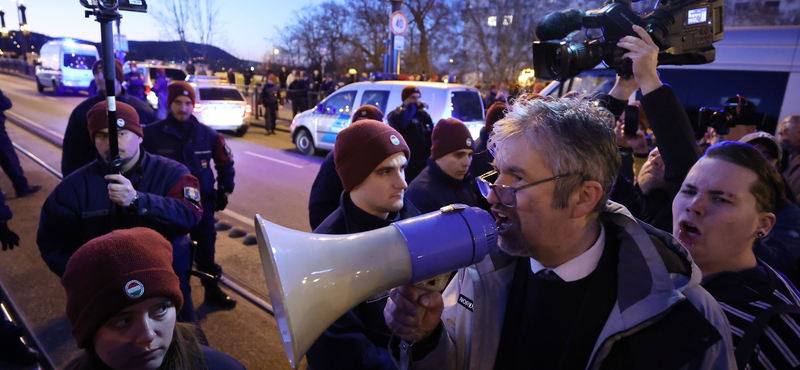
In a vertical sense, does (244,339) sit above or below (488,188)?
below

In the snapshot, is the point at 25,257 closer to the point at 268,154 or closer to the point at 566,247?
the point at 566,247

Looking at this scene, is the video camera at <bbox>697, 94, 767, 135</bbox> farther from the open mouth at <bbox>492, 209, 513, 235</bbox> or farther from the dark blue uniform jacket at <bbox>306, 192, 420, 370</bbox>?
the dark blue uniform jacket at <bbox>306, 192, 420, 370</bbox>

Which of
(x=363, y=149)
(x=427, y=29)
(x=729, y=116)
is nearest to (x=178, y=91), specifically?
(x=363, y=149)

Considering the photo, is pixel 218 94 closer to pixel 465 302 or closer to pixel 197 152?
pixel 197 152

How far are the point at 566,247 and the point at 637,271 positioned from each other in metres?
0.21

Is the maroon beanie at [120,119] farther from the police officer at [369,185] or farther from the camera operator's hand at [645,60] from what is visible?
the camera operator's hand at [645,60]

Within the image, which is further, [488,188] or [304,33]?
[304,33]

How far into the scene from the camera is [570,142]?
4.35 feet

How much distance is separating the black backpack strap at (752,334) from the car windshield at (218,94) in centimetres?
1407

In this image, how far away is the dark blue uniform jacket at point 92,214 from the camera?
7.76ft

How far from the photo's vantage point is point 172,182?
8.83ft

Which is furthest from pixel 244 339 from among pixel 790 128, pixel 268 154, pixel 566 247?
pixel 268 154

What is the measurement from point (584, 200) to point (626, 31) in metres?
1.24

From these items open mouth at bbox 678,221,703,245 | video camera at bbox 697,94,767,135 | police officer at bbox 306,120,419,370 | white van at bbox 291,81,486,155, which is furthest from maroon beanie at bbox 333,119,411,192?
white van at bbox 291,81,486,155
